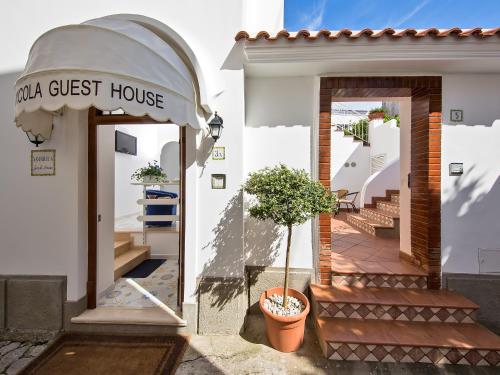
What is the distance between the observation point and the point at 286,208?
143 inches

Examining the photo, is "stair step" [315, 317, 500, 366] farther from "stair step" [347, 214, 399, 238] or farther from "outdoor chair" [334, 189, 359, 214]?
"outdoor chair" [334, 189, 359, 214]

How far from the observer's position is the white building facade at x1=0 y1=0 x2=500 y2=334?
13.4 feet

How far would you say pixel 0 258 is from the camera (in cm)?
444

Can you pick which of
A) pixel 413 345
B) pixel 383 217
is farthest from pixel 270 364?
pixel 383 217

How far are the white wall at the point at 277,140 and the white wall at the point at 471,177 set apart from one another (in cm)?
282

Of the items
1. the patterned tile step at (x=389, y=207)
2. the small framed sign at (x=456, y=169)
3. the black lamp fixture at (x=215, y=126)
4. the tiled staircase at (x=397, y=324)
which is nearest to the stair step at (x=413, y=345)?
the tiled staircase at (x=397, y=324)

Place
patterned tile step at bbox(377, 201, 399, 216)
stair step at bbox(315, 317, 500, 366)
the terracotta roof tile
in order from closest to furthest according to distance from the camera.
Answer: stair step at bbox(315, 317, 500, 366) < the terracotta roof tile < patterned tile step at bbox(377, 201, 399, 216)

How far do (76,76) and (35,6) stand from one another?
3.39m

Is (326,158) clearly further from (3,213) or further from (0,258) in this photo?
(0,258)

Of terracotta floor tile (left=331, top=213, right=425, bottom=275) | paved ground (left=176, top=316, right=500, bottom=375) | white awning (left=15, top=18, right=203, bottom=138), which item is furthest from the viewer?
terracotta floor tile (left=331, top=213, right=425, bottom=275)

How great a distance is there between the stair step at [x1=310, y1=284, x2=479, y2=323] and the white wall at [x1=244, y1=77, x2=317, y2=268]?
2.73 ft

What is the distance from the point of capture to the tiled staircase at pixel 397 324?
139 inches

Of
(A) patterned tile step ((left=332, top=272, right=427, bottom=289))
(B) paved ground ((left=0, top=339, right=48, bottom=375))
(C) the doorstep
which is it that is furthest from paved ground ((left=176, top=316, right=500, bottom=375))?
(B) paved ground ((left=0, top=339, right=48, bottom=375))

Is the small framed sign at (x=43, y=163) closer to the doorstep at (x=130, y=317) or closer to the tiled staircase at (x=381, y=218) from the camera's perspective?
the doorstep at (x=130, y=317)
